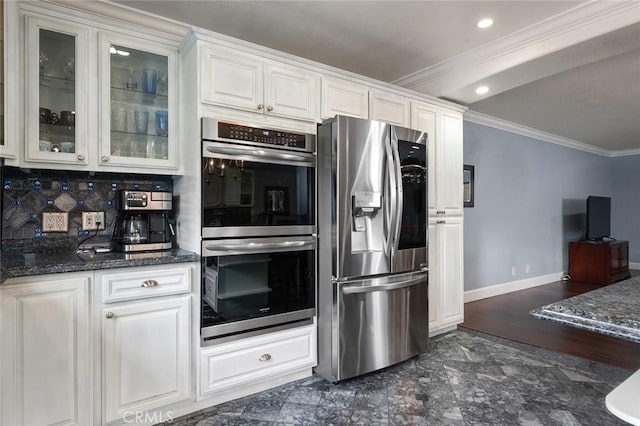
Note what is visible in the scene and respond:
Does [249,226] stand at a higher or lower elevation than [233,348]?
higher

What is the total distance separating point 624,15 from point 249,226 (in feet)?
8.87

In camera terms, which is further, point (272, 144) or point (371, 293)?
point (371, 293)

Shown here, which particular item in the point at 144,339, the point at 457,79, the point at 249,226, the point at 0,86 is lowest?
the point at 144,339

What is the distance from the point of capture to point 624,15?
2244 mm

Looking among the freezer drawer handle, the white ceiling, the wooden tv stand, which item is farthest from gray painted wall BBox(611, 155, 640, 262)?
the freezer drawer handle

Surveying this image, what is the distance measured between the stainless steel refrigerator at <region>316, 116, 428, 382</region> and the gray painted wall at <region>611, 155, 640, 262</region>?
7.65 meters

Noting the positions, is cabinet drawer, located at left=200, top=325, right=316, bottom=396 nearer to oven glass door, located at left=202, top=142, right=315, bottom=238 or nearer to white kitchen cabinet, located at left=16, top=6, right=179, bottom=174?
oven glass door, located at left=202, top=142, right=315, bottom=238

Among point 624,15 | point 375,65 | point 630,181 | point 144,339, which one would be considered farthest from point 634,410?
point 630,181

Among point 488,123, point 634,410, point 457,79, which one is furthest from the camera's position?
point 488,123

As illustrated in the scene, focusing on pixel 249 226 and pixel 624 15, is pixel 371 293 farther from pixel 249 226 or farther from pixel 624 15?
pixel 624 15

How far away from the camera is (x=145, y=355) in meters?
1.99

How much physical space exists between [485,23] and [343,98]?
112cm

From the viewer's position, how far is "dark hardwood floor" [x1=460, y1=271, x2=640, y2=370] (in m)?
3.13

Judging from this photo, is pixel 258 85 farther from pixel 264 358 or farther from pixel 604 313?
pixel 604 313
